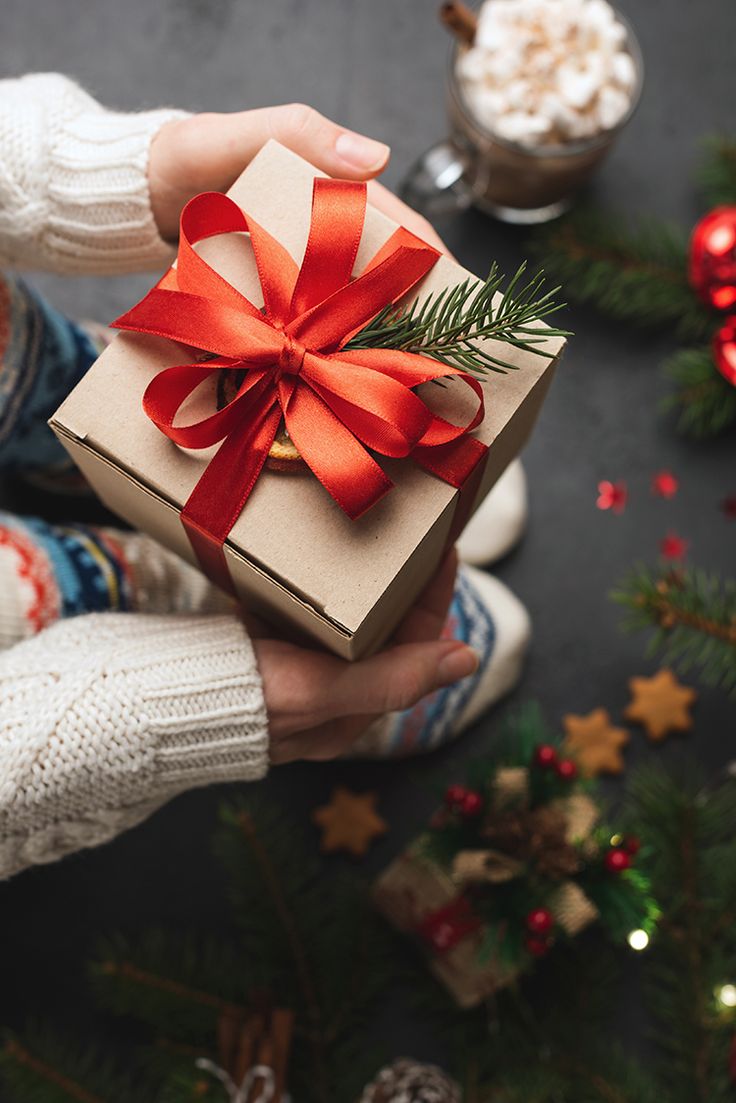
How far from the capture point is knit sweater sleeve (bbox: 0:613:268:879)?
705 millimetres

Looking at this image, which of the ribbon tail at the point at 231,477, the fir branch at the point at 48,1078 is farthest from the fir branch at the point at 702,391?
the fir branch at the point at 48,1078

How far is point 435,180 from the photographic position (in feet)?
3.88

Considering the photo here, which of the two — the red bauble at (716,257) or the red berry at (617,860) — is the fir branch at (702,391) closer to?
the red bauble at (716,257)

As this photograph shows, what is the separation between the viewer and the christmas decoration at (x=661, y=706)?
3.95 feet


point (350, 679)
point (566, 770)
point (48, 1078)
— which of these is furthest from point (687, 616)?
point (48, 1078)

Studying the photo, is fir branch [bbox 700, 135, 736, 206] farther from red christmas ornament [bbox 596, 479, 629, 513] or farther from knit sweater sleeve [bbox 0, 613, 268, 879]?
knit sweater sleeve [bbox 0, 613, 268, 879]

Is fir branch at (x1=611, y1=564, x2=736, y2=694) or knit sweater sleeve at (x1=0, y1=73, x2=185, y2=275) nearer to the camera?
knit sweater sleeve at (x1=0, y1=73, x2=185, y2=275)

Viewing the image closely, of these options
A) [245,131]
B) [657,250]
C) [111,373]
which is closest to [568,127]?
[657,250]

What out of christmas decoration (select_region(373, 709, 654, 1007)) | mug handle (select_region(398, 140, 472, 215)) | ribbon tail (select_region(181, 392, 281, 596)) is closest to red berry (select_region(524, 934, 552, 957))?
christmas decoration (select_region(373, 709, 654, 1007))

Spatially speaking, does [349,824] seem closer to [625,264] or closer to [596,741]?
[596,741]

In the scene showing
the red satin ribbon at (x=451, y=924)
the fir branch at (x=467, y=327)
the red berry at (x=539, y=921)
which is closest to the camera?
the fir branch at (x=467, y=327)

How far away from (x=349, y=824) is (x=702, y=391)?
2.29ft

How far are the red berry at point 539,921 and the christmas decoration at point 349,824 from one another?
0.28 meters

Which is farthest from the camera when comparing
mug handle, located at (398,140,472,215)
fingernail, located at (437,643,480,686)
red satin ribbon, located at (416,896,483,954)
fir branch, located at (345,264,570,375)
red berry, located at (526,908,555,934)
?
mug handle, located at (398,140,472,215)
